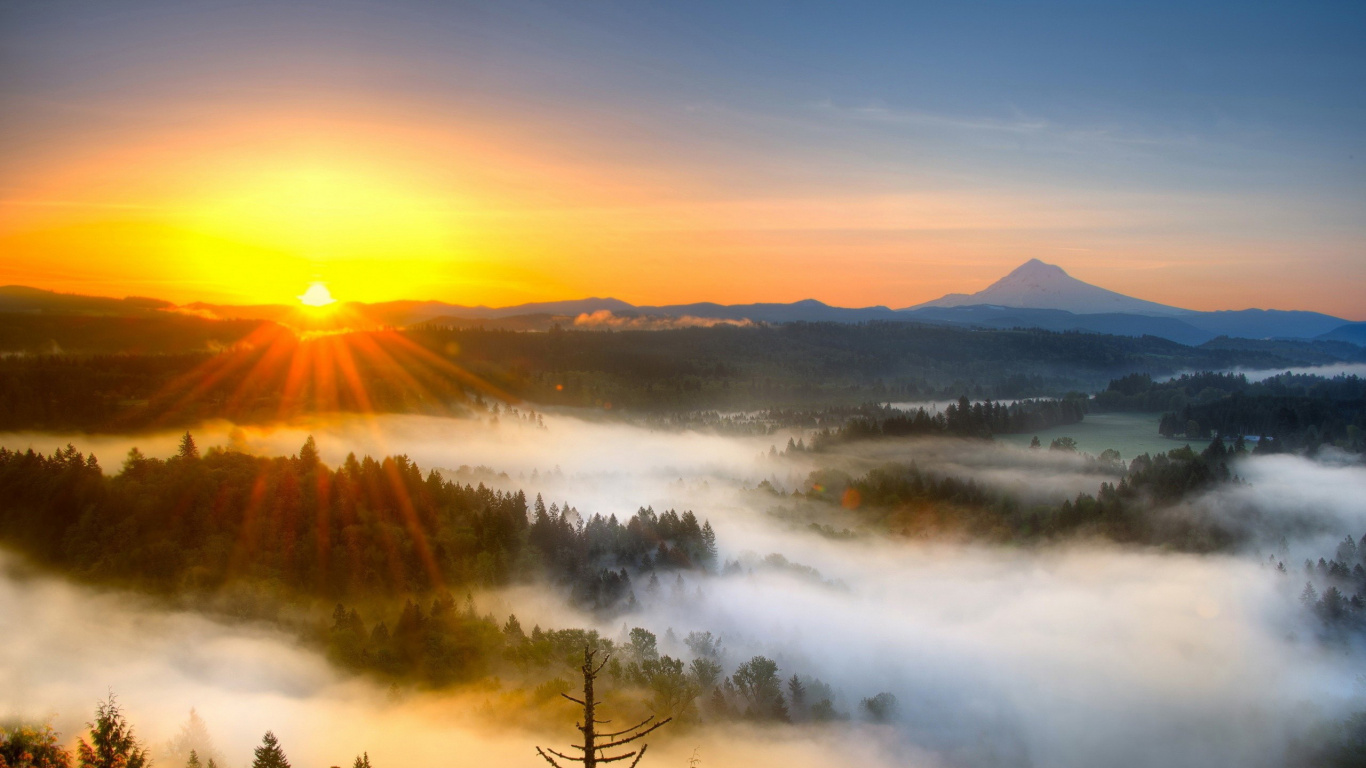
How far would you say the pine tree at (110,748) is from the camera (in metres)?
55.2

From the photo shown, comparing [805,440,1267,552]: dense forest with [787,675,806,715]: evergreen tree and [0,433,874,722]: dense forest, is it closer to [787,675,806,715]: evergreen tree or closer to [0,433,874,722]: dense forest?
[787,675,806,715]: evergreen tree

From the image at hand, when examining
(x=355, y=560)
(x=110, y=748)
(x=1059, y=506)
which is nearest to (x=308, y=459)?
(x=355, y=560)

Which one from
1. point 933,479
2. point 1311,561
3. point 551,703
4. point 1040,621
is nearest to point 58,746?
point 551,703

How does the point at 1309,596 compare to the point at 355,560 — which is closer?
the point at 355,560

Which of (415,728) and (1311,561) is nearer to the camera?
(415,728)

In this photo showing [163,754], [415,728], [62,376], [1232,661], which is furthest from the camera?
[62,376]

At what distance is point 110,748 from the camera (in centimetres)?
5644

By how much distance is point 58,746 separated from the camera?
5806 centimetres

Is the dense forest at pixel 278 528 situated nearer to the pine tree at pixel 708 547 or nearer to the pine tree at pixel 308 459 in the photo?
the pine tree at pixel 308 459

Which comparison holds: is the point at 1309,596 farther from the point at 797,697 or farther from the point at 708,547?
the point at 708,547

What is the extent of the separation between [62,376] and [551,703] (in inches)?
4563

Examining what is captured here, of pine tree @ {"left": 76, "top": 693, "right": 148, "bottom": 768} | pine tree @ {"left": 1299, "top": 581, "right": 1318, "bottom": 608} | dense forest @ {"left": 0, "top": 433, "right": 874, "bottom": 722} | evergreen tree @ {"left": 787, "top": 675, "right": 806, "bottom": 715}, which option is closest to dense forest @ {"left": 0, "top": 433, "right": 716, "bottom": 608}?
dense forest @ {"left": 0, "top": 433, "right": 874, "bottom": 722}

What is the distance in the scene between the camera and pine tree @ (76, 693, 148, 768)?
55219mm

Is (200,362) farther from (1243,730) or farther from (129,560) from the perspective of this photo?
(1243,730)
